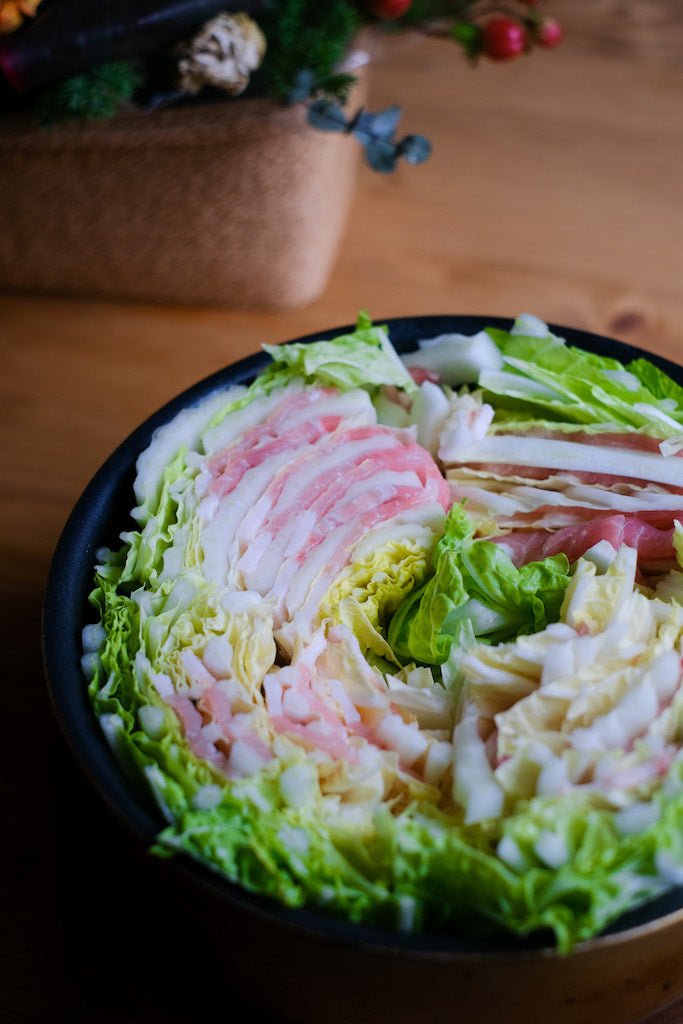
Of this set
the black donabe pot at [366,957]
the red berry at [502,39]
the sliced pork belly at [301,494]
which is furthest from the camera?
the red berry at [502,39]

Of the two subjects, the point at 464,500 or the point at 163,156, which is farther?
the point at 163,156

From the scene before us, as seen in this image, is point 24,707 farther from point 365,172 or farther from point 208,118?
point 365,172

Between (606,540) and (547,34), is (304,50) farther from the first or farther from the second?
(606,540)

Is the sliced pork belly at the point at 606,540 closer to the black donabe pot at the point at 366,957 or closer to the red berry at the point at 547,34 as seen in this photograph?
the black donabe pot at the point at 366,957

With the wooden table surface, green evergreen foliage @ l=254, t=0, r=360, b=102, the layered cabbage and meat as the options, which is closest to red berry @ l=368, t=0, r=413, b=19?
green evergreen foliage @ l=254, t=0, r=360, b=102

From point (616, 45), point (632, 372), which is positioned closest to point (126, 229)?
point (632, 372)

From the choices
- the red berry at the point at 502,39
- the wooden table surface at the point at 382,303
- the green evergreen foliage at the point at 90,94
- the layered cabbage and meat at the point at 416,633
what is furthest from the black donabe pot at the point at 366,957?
the red berry at the point at 502,39

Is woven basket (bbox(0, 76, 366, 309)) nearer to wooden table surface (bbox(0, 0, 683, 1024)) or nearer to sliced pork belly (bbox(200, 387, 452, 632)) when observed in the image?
wooden table surface (bbox(0, 0, 683, 1024))
